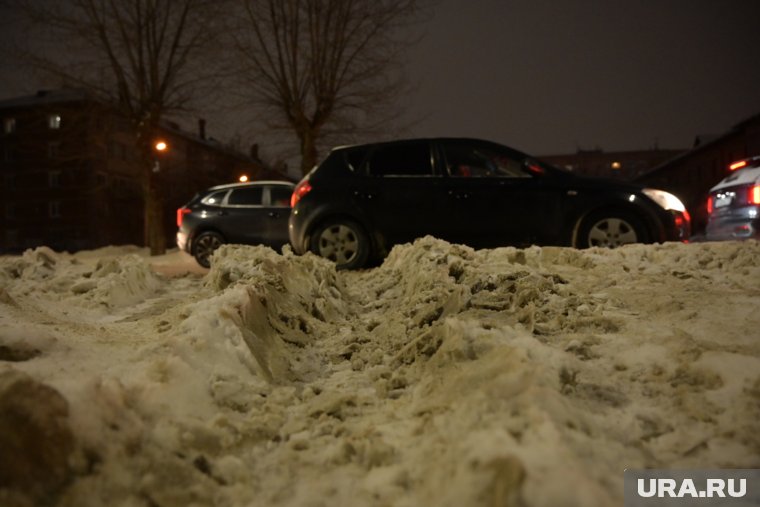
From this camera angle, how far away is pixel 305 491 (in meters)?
2.17

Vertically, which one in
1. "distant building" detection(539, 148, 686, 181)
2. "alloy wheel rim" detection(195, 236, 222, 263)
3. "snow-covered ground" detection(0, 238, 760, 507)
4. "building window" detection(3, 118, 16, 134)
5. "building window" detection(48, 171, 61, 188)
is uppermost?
"distant building" detection(539, 148, 686, 181)

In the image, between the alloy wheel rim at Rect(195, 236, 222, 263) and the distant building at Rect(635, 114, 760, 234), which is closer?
the alloy wheel rim at Rect(195, 236, 222, 263)

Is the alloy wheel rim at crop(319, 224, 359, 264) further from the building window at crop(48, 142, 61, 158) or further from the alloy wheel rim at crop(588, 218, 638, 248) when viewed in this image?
the building window at crop(48, 142, 61, 158)

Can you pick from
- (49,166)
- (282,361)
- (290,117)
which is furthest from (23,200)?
(282,361)

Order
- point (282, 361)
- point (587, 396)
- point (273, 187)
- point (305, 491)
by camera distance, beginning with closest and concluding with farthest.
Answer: point (305, 491) < point (587, 396) < point (282, 361) < point (273, 187)

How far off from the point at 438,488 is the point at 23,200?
48.7m

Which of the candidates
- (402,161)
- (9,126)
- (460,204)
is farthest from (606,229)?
(9,126)

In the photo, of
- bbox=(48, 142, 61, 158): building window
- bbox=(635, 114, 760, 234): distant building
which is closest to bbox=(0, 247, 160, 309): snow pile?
bbox=(635, 114, 760, 234): distant building

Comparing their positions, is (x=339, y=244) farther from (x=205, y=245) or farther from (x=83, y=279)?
(x=205, y=245)

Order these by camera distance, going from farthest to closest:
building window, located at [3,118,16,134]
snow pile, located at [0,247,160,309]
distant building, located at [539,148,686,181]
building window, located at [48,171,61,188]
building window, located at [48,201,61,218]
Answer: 1. distant building, located at [539,148,686,181]
2. building window, located at [3,118,16,134]
3. building window, located at [48,171,61,188]
4. building window, located at [48,201,61,218]
5. snow pile, located at [0,247,160,309]

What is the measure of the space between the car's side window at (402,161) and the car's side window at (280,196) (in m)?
4.08

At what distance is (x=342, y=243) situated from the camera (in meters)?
7.23

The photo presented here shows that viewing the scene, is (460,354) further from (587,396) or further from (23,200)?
(23,200)

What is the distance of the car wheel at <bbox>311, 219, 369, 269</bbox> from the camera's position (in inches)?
283
